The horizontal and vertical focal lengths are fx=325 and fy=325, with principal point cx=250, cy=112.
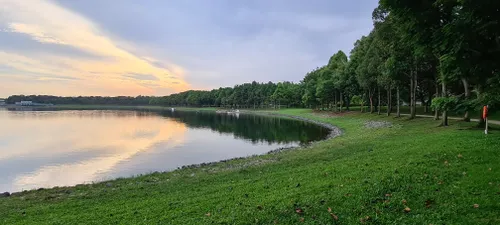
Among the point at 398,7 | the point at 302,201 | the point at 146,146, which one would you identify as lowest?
the point at 146,146

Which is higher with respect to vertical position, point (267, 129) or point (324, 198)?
point (324, 198)

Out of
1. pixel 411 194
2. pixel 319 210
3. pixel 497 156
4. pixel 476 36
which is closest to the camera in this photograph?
pixel 319 210

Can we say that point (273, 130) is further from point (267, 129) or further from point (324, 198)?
point (324, 198)

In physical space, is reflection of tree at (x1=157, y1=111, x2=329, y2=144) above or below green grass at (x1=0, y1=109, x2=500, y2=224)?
below

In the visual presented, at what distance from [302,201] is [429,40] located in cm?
736

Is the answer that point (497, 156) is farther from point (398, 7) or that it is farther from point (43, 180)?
point (43, 180)

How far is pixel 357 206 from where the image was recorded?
7.48 metres

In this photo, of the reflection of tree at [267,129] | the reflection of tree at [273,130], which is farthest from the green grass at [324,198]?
the reflection of tree at [273,130]

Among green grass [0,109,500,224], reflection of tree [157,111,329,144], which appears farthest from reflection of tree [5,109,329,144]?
green grass [0,109,500,224]

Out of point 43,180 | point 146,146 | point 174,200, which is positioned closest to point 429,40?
point 174,200

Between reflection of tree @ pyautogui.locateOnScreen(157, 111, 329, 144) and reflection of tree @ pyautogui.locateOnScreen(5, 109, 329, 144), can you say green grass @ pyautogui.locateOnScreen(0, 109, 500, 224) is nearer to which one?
reflection of tree @ pyautogui.locateOnScreen(5, 109, 329, 144)

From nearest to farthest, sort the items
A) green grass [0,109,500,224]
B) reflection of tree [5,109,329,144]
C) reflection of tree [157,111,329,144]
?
green grass [0,109,500,224] → reflection of tree [157,111,329,144] → reflection of tree [5,109,329,144]

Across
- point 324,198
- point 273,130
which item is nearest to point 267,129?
point 273,130

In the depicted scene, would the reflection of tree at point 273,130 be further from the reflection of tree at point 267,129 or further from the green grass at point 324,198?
the green grass at point 324,198
